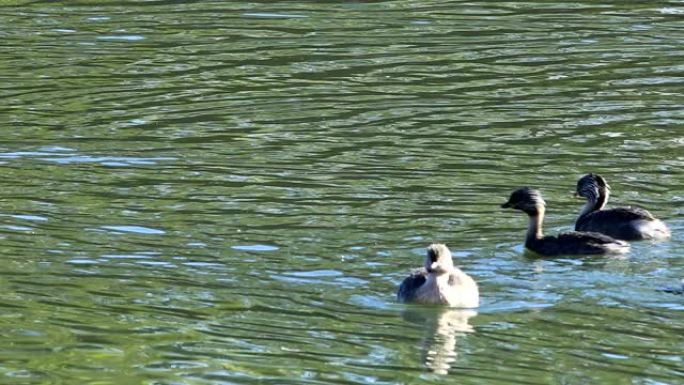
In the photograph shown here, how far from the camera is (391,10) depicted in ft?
82.7

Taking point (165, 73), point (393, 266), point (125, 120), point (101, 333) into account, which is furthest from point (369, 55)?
point (101, 333)

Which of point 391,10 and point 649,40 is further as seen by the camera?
point 391,10

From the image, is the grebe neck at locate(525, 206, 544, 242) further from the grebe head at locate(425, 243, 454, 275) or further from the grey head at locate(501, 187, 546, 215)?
the grebe head at locate(425, 243, 454, 275)

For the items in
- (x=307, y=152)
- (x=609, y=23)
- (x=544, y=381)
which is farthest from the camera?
(x=609, y=23)

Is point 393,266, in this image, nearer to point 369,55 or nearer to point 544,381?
point 544,381

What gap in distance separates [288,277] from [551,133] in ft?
19.9

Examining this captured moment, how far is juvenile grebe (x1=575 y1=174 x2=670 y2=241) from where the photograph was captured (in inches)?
588

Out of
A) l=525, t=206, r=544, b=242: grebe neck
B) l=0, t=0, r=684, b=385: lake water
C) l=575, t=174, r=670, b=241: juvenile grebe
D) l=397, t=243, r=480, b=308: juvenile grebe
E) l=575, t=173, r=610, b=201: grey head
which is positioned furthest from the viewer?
l=575, t=173, r=610, b=201: grey head

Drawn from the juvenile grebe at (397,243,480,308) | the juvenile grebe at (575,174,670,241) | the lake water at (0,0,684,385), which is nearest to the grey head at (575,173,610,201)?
the juvenile grebe at (575,174,670,241)

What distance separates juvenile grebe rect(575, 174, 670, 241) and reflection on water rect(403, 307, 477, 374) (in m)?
2.64

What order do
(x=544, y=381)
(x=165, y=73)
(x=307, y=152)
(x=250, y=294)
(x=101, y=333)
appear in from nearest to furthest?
1. (x=544, y=381)
2. (x=101, y=333)
3. (x=250, y=294)
4. (x=307, y=152)
5. (x=165, y=73)

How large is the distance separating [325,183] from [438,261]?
4.05 meters

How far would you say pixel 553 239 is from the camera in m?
14.8

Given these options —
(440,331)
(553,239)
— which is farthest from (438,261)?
(553,239)
